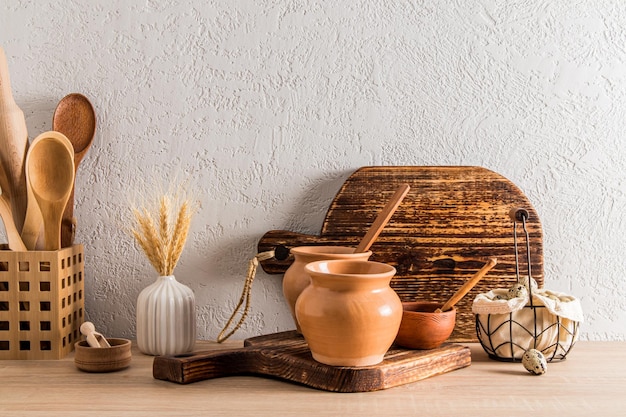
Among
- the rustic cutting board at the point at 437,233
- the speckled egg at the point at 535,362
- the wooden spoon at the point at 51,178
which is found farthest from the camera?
the rustic cutting board at the point at 437,233

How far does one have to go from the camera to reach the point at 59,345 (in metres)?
1.10

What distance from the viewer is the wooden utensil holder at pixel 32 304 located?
1.09 meters

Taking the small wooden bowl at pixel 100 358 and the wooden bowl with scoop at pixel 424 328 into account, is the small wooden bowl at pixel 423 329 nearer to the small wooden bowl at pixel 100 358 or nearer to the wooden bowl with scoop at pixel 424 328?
the wooden bowl with scoop at pixel 424 328

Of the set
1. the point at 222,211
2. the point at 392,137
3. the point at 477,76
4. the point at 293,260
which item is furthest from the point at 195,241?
the point at 477,76

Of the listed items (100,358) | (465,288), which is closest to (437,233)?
(465,288)

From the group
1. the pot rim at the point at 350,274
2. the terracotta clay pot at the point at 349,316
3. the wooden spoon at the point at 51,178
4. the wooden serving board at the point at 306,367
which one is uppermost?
the wooden spoon at the point at 51,178

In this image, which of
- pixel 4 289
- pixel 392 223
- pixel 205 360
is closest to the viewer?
pixel 205 360

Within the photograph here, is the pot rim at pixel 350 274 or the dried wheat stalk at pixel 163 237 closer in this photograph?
the pot rim at pixel 350 274

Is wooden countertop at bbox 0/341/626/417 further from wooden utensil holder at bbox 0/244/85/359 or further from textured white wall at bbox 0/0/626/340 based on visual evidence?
textured white wall at bbox 0/0/626/340

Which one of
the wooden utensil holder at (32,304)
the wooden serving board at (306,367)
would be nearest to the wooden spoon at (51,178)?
the wooden utensil holder at (32,304)

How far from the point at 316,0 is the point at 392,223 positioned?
0.43 m

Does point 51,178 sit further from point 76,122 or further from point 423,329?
point 423,329

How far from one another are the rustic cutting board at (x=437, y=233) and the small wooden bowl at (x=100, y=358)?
1.00 ft

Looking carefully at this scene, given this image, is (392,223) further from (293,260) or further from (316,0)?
(316,0)
